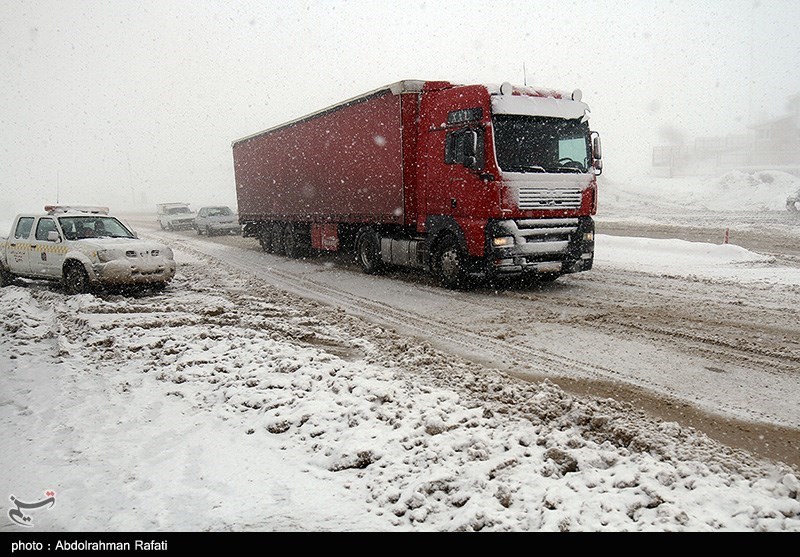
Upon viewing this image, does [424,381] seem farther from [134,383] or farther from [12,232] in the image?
[12,232]

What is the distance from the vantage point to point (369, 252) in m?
12.8

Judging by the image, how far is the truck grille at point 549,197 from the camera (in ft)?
30.6

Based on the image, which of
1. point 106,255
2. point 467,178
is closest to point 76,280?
point 106,255

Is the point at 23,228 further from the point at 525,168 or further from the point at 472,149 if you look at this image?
the point at 525,168

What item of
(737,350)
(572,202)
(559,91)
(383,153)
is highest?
(559,91)

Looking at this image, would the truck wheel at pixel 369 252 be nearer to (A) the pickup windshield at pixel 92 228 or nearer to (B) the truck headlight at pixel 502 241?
(B) the truck headlight at pixel 502 241

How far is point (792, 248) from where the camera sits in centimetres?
1551

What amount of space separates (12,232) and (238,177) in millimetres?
10070

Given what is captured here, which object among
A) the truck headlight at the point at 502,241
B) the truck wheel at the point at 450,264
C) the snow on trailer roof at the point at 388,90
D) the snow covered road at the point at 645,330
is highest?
the snow on trailer roof at the point at 388,90

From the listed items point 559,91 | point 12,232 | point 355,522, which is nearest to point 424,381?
point 355,522

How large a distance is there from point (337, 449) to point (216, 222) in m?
24.8

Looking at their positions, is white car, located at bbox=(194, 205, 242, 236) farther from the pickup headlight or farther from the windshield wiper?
the windshield wiper

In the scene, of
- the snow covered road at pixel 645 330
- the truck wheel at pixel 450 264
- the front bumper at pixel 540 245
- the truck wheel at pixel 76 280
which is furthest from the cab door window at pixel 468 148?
the truck wheel at pixel 76 280

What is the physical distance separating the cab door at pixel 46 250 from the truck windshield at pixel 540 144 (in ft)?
27.2
